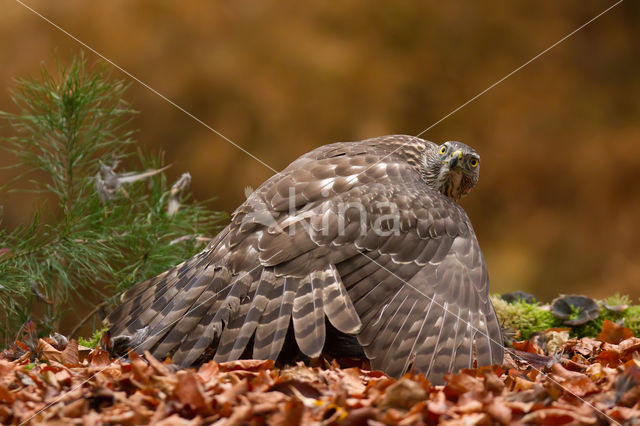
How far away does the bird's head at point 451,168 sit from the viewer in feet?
11.4

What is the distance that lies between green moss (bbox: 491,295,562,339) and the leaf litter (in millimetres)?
1265

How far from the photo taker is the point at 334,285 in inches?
107

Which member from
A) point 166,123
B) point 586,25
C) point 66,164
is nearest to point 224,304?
point 66,164

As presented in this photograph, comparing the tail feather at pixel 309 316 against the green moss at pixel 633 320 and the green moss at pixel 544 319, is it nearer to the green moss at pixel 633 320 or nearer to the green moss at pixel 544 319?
the green moss at pixel 544 319

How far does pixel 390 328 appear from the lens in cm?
265

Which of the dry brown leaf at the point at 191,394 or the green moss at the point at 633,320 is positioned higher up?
the green moss at the point at 633,320

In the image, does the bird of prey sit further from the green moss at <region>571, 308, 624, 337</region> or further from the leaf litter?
the green moss at <region>571, 308, 624, 337</region>

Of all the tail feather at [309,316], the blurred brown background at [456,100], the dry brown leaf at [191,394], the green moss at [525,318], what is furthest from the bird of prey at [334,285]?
the blurred brown background at [456,100]

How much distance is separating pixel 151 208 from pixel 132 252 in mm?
327

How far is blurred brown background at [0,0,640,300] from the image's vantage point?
623cm

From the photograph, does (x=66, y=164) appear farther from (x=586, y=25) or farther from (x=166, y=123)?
(x=586, y=25)

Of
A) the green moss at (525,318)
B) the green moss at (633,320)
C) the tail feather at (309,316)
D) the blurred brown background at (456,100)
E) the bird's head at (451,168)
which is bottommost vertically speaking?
the tail feather at (309,316)

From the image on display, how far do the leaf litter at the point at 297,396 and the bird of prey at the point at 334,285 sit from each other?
18 centimetres

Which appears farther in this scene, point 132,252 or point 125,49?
point 125,49
